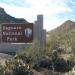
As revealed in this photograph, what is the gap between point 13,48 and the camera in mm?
50125

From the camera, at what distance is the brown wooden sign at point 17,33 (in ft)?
161

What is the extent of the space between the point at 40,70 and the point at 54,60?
5.19 metres

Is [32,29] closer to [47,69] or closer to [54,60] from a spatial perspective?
[54,60]

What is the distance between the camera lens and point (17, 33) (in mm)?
49688

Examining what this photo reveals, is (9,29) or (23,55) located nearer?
(23,55)

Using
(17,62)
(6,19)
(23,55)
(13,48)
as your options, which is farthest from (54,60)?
(6,19)

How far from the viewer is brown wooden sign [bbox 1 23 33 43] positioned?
49.1m

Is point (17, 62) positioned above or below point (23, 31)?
below

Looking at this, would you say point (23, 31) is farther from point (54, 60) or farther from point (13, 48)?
point (54, 60)

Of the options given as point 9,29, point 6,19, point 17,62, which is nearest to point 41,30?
point 9,29

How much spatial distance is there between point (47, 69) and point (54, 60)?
3951 mm

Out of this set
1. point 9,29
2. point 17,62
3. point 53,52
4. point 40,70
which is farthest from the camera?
point 9,29

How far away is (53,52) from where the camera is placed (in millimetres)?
46719

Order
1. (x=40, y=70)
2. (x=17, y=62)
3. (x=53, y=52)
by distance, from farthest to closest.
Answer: (x=53, y=52) < (x=40, y=70) < (x=17, y=62)
